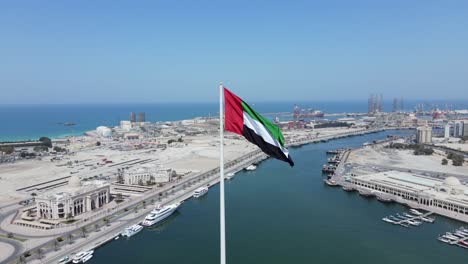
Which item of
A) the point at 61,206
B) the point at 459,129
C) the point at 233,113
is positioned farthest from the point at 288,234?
the point at 459,129

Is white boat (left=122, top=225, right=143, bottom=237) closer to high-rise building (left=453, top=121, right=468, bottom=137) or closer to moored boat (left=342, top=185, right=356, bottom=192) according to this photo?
moored boat (left=342, top=185, right=356, bottom=192)

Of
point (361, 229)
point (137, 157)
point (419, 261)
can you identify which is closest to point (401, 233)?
point (361, 229)

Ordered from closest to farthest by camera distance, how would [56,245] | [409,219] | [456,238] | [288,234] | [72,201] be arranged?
1. [56,245]
2. [456,238]
3. [288,234]
4. [409,219]
5. [72,201]

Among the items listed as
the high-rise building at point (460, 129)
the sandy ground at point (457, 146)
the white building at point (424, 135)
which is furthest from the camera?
the high-rise building at point (460, 129)

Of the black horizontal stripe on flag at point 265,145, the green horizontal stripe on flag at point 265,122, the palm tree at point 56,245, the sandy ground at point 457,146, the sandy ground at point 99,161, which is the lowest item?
the sandy ground at point 99,161

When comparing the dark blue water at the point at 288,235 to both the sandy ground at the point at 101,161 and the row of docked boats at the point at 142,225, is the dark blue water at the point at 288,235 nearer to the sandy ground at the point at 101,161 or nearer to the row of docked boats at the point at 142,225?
the row of docked boats at the point at 142,225

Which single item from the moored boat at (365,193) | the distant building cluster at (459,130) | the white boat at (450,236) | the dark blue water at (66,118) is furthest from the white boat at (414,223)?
the dark blue water at (66,118)

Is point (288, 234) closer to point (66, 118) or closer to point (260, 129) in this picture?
point (260, 129)
